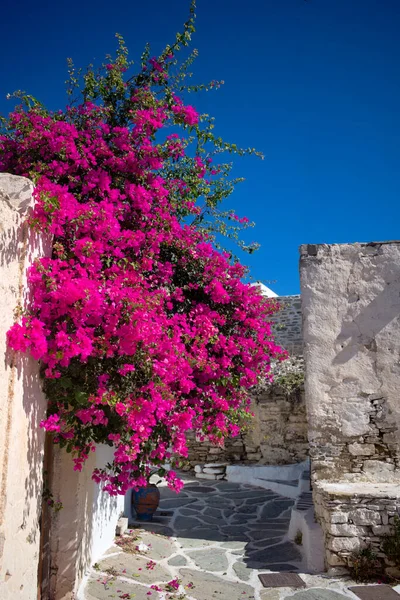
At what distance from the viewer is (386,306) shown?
22.8ft

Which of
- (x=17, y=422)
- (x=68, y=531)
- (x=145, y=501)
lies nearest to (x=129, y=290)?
(x=17, y=422)

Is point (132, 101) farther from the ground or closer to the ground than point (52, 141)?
farther from the ground

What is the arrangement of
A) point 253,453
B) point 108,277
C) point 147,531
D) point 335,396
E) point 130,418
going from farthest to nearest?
point 253,453 < point 147,531 < point 335,396 < point 108,277 < point 130,418

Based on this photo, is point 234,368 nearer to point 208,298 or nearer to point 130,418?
point 208,298

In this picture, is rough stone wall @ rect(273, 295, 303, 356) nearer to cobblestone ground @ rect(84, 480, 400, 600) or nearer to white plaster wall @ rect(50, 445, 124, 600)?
cobblestone ground @ rect(84, 480, 400, 600)

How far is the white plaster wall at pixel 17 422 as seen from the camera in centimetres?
298

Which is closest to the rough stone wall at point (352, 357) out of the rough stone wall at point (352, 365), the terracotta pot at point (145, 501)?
the rough stone wall at point (352, 365)

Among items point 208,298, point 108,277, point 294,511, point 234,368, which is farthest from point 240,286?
point 294,511

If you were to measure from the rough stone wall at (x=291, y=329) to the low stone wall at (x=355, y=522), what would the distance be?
11.9 m

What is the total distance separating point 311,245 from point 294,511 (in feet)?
14.0

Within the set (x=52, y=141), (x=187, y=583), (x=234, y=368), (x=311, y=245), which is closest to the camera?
(x=52, y=141)

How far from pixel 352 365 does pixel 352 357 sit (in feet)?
0.39

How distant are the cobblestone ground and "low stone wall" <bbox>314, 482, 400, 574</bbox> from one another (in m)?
0.31

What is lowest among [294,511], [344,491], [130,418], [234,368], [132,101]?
[294,511]
